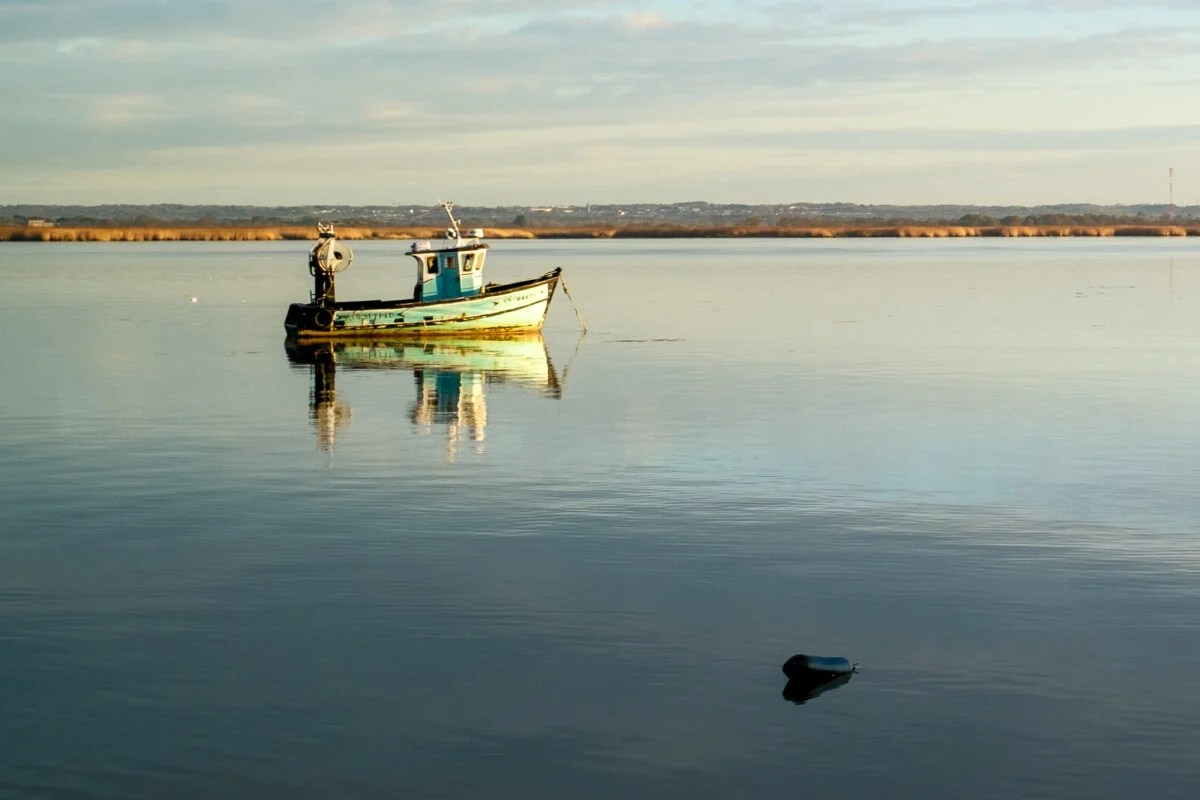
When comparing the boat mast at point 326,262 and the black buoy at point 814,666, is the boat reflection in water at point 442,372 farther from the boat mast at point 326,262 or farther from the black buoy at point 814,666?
the black buoy at point 814,666

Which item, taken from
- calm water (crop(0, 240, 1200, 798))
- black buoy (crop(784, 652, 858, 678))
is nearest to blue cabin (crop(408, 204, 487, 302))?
calm water (crop(0, 240, 1200, 798))

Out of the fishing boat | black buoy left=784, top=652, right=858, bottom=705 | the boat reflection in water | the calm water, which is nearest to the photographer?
the calm water

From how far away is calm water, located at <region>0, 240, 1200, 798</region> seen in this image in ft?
33.3

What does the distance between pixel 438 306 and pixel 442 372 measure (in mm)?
7310

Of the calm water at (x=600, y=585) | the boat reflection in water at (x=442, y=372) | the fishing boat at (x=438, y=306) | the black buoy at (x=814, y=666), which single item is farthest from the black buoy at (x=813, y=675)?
the fishing boat at (x=438, y=306)

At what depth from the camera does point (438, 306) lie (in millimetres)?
41094

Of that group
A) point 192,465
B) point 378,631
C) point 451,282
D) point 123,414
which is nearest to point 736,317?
point 451,282

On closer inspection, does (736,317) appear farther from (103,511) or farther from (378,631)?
(378,631)

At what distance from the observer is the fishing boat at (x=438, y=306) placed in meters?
41.1

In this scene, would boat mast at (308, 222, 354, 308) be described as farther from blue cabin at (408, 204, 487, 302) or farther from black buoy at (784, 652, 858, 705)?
black buoy at (784, 652, 858, 705)

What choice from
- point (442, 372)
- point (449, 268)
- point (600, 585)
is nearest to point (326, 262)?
point (449, 268)

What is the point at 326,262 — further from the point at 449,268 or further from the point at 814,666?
the point at 814,666

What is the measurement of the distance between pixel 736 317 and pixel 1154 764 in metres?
40.0

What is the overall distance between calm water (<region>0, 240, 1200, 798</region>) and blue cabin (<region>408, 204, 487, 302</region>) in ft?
34.0
